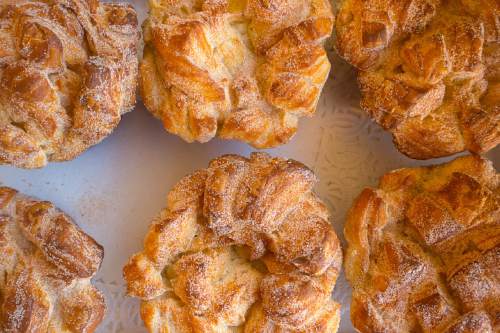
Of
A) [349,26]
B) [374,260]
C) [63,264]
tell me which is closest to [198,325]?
[63,264]

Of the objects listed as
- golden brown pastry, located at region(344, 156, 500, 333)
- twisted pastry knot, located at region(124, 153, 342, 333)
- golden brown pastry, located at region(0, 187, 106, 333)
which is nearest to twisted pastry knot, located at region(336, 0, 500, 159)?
golden brown pastry, located at region(344, 156, 500, 333)

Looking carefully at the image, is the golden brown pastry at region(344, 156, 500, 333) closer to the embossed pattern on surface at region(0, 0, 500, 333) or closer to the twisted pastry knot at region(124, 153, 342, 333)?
the twisted pastry knot at region(124, 153, 342, 333)

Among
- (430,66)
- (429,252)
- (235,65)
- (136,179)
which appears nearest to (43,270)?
(136,179)

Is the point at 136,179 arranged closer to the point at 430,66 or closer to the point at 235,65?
the point at 235,65

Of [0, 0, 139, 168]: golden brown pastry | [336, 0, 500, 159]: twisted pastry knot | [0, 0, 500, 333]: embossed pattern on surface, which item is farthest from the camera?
[0, 0, 500, 333]: embossed pattern on surface

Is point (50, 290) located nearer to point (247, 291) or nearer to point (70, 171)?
point (70, 171)
